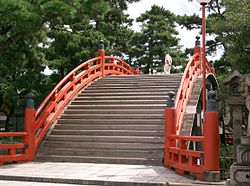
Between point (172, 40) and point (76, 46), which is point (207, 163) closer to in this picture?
point (76, 46)

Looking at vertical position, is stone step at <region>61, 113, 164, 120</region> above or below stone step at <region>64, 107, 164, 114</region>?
below

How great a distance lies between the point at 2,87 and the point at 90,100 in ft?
17.9

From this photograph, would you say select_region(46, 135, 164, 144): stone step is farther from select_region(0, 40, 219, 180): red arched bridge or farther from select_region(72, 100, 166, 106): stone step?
select_region(72, 100, 166, 106): stone step

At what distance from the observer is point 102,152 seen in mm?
12180

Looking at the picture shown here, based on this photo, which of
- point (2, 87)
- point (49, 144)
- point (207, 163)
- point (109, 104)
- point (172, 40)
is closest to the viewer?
point (207, 163)

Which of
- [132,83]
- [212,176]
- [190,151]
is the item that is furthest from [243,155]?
[132,83]

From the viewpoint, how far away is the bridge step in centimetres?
1198

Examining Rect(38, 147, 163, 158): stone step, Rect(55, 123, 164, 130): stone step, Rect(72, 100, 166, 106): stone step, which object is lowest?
Rect(38, 147, 163, 158): stone step

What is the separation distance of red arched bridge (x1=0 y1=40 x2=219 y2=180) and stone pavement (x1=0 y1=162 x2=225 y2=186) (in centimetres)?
47

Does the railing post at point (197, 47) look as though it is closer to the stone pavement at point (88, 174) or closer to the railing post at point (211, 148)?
the stone pavement at point (88, 174)

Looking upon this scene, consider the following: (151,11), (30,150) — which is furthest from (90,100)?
(151,11)

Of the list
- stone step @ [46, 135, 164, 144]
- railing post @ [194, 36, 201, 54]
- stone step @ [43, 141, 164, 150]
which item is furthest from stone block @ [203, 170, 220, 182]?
railing post @ [194, 36, 201, 54]

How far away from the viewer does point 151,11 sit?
121 feet

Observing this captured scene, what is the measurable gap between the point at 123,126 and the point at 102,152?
150 cm
